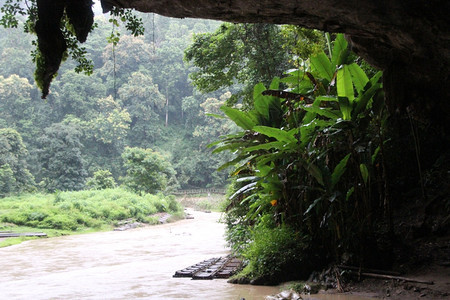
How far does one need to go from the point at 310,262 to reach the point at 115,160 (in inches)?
1535

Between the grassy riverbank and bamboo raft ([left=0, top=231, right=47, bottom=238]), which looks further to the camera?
the grassy riverbank

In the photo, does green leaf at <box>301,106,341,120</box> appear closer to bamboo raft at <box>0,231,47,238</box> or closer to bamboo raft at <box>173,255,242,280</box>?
bamboo raft at <box>173,255,242,280</box>

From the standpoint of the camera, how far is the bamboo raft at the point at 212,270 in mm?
5704

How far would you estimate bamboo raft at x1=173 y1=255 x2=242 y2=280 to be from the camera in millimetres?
5704

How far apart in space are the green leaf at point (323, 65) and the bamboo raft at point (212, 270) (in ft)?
9.21

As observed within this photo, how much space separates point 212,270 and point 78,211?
1584cm

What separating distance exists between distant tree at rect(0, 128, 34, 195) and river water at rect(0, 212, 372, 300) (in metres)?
11.9

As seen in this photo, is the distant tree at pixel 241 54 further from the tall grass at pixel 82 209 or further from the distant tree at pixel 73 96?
the distant tree at pixel 73 96

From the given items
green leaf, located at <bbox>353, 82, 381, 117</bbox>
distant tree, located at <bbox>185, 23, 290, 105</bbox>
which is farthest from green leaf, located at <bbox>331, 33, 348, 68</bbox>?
distant tree, located at <bbox>185, 23, 290, 105</bbox>

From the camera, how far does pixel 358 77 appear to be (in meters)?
4.34

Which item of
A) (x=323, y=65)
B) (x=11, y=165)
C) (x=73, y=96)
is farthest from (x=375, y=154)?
(x=73, y=96)

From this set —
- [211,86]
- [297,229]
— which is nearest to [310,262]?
[297,229]

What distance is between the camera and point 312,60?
4.55m

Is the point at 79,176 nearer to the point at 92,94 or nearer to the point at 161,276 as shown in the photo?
the point at 92,94
